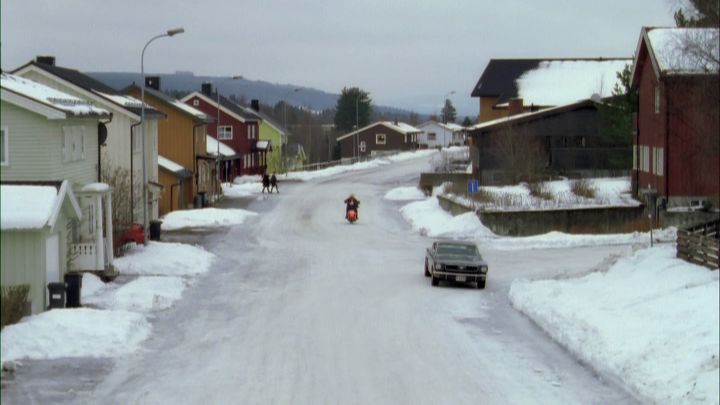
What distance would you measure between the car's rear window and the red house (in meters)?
55.7

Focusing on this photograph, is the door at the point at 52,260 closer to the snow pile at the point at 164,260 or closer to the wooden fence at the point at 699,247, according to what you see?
the snow pile at the point at 164,260

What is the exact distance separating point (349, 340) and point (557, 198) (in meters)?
29.3

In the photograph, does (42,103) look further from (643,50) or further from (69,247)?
(643,50)

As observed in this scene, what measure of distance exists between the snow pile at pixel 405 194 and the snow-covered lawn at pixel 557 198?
12.2m

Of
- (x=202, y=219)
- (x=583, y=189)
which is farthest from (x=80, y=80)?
(x=583, y=189)

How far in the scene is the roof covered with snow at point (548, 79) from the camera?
274 ft

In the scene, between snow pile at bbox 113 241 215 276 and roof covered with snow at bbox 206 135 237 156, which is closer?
snow pile at bbox 113 241 215 276

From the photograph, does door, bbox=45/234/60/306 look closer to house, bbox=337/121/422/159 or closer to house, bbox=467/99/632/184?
house, bbox=467/99/632/184

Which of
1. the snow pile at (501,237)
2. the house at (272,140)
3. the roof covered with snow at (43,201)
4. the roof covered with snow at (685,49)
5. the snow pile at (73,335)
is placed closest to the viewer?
the snow pile at (73,335)

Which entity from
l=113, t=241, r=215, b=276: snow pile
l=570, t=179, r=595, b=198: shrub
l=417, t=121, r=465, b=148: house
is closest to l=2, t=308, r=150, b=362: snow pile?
l=113, t=241, r=215, b=276: snow pile

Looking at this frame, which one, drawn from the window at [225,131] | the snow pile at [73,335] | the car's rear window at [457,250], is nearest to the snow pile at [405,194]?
the window at [225,131]

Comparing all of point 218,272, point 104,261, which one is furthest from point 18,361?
point 218,272

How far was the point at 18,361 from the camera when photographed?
18641 mm

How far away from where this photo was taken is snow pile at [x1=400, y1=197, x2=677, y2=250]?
43.1 metres
